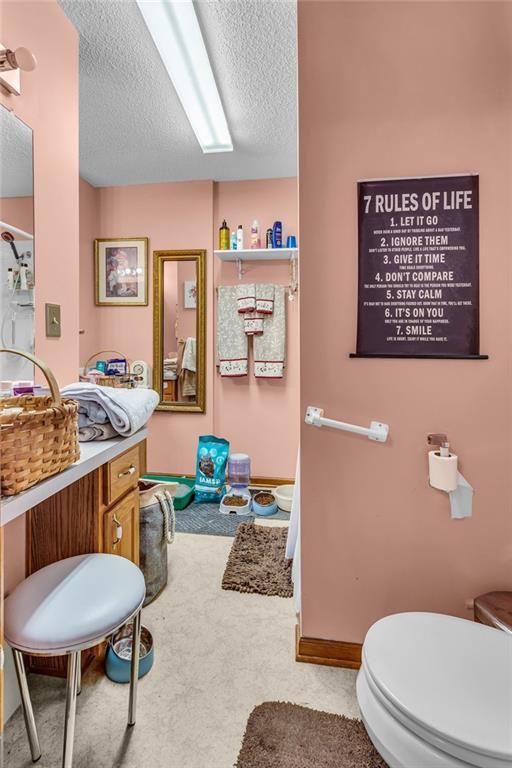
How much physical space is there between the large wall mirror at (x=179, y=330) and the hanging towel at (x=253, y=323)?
41 cm

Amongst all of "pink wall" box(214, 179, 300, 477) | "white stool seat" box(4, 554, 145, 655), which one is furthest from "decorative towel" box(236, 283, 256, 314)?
"white stool seat" box(4, 554, 145, 655)

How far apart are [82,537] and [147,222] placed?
2.93 m

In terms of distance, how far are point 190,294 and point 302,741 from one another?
3.08 m

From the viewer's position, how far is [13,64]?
4.14 feet

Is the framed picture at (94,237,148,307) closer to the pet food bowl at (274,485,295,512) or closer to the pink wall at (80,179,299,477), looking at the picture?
the pink wall at (80,179,299,477)

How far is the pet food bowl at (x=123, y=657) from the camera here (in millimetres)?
1400

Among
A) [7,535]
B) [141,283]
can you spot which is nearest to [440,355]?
[7,535]

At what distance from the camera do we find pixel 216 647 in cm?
158

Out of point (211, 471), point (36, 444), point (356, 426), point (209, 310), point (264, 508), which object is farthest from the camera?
point (209, 310)

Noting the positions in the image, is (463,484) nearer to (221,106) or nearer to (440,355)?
(440,355)

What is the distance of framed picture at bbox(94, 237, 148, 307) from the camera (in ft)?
11.4

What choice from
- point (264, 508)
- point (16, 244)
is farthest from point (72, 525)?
point (264, 508)

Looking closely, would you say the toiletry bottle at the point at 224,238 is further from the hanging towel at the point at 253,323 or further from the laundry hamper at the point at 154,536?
the laundry hamper at the point at 154,536

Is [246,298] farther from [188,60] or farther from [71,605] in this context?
[71,605]
